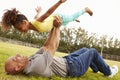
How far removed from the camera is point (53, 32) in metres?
5.67

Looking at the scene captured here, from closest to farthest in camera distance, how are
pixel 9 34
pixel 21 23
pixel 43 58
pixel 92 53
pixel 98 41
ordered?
pixel 43 58 < pixel 21 23 < pixel 92 53 < pixel 98 41 < pixel 9 34

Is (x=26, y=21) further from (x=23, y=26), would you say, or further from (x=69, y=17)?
(x=69, y=17)

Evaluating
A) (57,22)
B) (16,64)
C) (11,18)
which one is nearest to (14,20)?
(11,18)

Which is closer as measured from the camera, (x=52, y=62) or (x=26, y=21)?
(x=52, y=62)

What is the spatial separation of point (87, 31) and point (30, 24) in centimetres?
7601

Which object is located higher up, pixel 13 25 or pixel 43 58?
pixel 13 25

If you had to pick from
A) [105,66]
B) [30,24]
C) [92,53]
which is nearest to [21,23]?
[30,24]

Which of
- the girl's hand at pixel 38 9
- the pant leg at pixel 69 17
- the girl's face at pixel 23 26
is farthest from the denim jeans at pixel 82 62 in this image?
the girl's hand at pixel 38 9

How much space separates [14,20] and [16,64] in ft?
3.27

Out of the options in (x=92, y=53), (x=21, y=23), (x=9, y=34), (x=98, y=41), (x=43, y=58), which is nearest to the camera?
(x=43, y=58)

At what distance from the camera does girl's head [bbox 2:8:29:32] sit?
5809 millimetres

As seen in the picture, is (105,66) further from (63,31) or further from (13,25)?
(63,31)

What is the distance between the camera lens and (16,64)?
533 centimetres

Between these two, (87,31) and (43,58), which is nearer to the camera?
(43,58)
